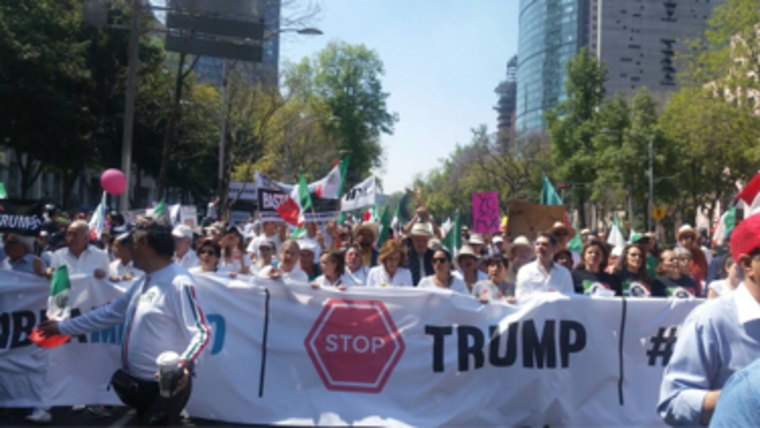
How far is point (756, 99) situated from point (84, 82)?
35856 mm

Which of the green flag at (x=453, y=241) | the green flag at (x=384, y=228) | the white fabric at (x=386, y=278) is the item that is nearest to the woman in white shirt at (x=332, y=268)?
the white fabric at (x=386, y=278)

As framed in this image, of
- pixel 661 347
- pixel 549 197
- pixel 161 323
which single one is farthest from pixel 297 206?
pixel 161 323

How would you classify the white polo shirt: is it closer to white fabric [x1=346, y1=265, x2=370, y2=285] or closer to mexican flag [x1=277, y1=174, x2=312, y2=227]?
white fabric [x1=346, y1=265, x2=370, y2=285]

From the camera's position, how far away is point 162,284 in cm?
414

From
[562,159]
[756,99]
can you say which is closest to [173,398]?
[756,99]

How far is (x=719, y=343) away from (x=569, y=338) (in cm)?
415

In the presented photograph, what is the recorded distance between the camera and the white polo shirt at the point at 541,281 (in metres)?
7.03

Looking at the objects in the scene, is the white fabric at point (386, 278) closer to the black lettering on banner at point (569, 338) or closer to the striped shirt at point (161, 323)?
the black lettering on banner at point (569, 338)

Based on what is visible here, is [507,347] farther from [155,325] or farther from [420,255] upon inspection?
[155,325]

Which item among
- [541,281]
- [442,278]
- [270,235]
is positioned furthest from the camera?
[270,235]

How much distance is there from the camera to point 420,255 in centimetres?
891

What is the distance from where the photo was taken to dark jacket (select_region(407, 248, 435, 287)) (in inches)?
345

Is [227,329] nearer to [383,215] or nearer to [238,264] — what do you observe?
[238,264]

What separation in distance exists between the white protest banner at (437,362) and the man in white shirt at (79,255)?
0.80m
